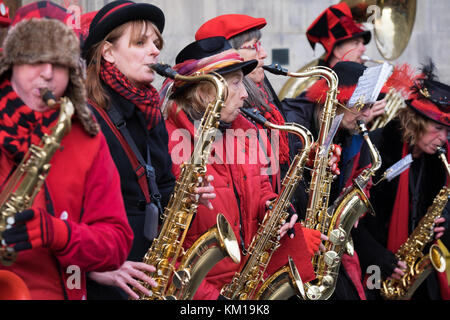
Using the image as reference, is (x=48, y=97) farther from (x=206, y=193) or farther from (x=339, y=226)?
(x=339, y=226)

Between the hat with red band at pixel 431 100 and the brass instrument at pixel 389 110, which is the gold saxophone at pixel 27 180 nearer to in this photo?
the hat with red band at pixel 431 100

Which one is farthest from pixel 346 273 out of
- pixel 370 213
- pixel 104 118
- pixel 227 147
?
pixel 104 118

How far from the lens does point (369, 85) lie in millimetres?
5820

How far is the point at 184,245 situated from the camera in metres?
4.11

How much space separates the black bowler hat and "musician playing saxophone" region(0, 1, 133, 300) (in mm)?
839

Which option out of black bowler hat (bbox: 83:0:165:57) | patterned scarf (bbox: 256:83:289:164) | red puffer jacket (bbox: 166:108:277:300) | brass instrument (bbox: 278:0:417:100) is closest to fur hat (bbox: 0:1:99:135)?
black bowler hat (bbox: 83:0:165:57)

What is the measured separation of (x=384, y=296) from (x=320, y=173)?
1.56m

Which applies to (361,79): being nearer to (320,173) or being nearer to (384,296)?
(320,173)

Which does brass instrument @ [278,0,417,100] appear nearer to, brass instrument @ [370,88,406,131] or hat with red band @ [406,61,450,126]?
brass instrument @ [370,88,406,131]

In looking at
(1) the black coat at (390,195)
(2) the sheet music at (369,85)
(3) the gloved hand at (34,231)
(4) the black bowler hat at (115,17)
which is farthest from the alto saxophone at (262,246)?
(3) the gloved hand at (34,231)

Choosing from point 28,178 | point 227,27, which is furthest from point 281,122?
point 28,178

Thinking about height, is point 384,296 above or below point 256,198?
below

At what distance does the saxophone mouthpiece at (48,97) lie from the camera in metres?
2.70

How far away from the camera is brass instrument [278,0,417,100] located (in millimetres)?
7773
